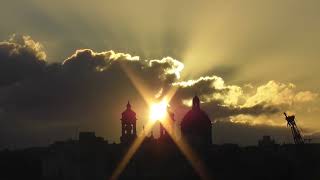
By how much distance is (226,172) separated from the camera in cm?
8256

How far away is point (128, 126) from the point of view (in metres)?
83.9

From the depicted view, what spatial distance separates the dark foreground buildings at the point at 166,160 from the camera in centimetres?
8200

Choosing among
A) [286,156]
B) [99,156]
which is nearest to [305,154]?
[286,156]

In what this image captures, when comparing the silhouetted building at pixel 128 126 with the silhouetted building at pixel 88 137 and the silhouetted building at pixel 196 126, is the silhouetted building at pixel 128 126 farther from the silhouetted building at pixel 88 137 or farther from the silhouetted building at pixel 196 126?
the silhouetted building at pixel 196 126

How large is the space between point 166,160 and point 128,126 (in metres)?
6.96

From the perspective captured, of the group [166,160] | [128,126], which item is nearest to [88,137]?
[128,126]

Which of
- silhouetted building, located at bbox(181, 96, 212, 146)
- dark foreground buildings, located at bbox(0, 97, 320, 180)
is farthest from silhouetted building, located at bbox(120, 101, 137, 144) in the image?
silhouetted building, located at bbox(181, 96, 212, 146)

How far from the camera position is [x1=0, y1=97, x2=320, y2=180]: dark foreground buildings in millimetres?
82000

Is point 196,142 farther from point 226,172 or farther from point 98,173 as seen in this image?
point 98,173

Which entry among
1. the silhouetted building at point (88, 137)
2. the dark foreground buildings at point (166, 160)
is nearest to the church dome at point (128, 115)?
the dark foreground buildings at point (166, 160)

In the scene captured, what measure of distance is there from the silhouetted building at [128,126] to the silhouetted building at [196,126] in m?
8.38

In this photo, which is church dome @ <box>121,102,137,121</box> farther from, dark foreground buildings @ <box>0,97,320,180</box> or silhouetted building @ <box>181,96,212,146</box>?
silhouetted building @ <box>181,96,212,146</box>

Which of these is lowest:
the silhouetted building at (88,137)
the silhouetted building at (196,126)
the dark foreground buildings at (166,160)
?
the dark foreground buildings at (166,160)

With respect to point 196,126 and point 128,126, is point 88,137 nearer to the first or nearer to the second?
point 128,126
